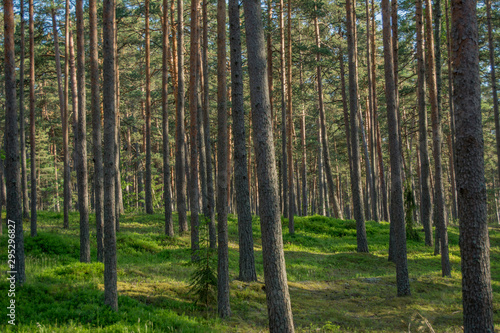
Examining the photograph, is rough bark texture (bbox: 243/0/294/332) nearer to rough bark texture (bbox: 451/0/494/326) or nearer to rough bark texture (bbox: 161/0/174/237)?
rough bark texture (bbox: 451/0/494/326)

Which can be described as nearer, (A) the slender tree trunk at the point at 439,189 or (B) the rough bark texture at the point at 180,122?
(A) the slender tree trunk at the point at 439,189

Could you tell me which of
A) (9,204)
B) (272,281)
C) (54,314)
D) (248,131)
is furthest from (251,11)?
(248,131)

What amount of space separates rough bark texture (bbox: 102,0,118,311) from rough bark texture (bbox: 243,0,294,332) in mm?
2924

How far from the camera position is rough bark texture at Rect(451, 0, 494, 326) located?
219 inches

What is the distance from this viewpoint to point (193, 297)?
28.3ft

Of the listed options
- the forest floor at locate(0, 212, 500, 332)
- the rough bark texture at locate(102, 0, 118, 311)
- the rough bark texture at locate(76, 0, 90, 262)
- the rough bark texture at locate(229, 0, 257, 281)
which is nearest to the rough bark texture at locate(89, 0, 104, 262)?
the rough bark texture at locate(76, 0, 90, 262)

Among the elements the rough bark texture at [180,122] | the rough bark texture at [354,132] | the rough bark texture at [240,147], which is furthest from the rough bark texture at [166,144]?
the rough bark texture at [354,132]

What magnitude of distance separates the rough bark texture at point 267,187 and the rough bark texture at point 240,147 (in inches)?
97.0

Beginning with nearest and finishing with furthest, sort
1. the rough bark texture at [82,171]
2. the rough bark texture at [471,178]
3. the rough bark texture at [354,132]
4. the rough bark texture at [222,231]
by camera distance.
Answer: the rough bark texture at [471,178]
the rough bark texture at [222,231]
the rough bark texture at [82,171]
the rough bark texture at [354,132]

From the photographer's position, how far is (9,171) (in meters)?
8.67

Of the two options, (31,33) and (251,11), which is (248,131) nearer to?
(31,33)

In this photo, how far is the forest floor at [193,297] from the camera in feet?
22.4

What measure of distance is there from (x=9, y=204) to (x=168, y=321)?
473cm

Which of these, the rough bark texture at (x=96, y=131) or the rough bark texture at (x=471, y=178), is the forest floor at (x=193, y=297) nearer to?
the rough bark texture at (x=471, y=178)
